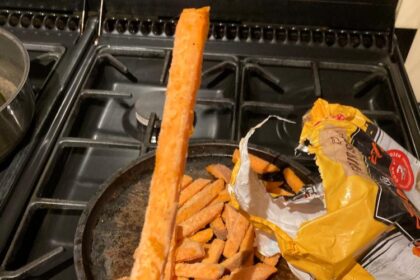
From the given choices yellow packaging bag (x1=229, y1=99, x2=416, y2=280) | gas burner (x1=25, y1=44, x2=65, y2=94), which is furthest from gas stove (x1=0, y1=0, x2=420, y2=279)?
yellow packaging bag (x1=229, y1=99, x2=416, y2=280)

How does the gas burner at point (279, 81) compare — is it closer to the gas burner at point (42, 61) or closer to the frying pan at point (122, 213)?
the frying pan at point (122, 213)

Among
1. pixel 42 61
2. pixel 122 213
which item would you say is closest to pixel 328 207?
pixel 122 213

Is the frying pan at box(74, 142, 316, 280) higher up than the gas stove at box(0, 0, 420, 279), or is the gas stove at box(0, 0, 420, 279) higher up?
the gas stove at box(0, 0, 420, 279)

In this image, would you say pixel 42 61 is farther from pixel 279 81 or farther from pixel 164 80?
pixel 279 81

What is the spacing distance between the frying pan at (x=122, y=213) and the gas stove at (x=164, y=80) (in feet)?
0.13

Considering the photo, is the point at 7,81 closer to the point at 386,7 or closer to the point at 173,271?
the point at 173,271

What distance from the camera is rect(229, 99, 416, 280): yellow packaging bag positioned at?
47 cm

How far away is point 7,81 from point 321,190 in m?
0.62

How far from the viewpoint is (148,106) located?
859 millimetres

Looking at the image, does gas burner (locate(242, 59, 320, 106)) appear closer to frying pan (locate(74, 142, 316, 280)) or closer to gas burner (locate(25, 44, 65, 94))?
frying pan (locate(74, 142, 316, 280))

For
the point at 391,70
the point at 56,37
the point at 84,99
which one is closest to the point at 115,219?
the point at 84,99

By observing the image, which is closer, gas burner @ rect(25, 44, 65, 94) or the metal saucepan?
the metal saucepan

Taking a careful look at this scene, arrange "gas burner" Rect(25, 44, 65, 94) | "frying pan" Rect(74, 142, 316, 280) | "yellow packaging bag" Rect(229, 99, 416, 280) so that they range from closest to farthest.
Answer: "yellow packaging bag" Rect(229, 99, 416, 280)
"frying pan" Rect(74, 142, 316, 280)
"gas burner" Rect(25, 44, 65, 94)

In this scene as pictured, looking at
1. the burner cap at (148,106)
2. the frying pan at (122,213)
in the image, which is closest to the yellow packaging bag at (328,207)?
the frying pan at (122,213)
